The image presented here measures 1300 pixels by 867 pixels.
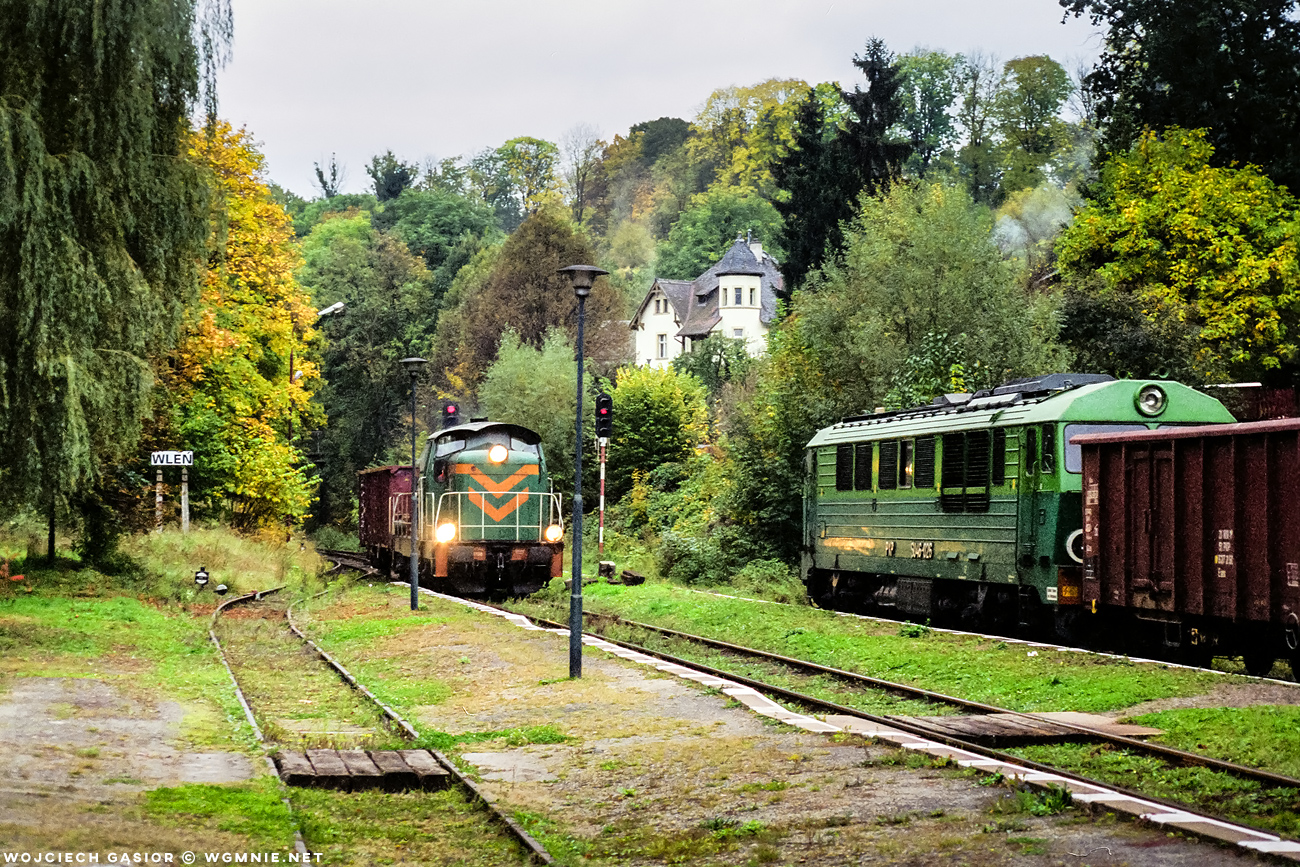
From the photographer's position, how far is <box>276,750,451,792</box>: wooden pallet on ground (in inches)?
436

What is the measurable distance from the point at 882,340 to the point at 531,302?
123 ft

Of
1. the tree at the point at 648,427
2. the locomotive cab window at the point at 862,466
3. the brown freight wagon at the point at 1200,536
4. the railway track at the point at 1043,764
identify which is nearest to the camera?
the railway track at the point at 1043,764

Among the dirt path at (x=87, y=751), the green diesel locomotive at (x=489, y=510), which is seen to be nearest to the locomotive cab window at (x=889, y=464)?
the green diesel locomotive at (x=489, y=510)

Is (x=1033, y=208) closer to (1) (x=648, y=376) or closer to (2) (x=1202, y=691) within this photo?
(1) (x=648, y=376)

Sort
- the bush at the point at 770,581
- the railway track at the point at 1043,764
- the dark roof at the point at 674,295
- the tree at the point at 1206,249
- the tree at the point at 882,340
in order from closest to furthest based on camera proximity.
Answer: the railway track at the point at 1043,764
the bush at the point at 770,581
the tree at the point at 882,340
the tree at the point at 1206,249
the dark roof at the point at 674,295

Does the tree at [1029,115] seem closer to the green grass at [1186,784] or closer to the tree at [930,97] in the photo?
the tree at [930,97]

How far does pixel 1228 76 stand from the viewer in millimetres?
43719

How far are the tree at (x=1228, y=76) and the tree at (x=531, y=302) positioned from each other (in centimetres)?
3064

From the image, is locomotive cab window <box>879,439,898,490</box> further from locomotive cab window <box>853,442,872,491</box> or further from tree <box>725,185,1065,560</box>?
tree <box>725,185,1065,560</box>

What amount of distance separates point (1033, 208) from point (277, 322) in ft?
166

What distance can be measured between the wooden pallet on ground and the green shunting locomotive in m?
10.4

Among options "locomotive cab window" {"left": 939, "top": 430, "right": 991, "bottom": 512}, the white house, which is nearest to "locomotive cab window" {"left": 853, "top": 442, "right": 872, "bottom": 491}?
"locomotive cab window" {"left": 939, "top": 430, "right": 991, "bottom": 512}

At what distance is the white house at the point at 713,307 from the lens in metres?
85.1

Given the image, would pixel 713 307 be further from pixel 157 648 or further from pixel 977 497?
pixel 157 648
